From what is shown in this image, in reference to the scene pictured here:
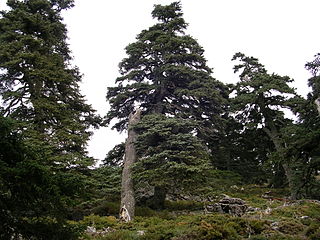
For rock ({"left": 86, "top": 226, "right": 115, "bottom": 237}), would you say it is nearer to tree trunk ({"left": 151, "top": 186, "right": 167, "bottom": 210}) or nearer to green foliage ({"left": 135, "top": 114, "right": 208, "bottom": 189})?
green foliage ({"left": 135, "top": 114, "right": 208, "bottom": 189})

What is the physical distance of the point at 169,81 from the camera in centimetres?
1905

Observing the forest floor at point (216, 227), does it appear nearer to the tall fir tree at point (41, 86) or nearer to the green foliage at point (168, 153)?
the green foliage at point (168, 153)

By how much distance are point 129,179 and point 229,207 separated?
5160 mm

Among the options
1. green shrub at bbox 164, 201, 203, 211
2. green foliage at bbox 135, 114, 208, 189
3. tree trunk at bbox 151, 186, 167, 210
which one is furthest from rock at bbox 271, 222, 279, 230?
tree trunk at bbox 151, 186, 167, 210

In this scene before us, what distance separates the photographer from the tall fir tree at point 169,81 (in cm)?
1759

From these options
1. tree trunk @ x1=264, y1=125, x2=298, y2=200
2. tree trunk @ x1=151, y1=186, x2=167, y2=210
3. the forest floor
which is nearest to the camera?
the forest floor

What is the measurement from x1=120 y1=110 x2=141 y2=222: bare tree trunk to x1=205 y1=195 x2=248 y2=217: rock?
366cm

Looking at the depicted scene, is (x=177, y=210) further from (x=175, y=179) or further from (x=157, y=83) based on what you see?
(x=157, y=83)

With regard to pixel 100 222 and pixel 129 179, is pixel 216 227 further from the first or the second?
pixel 129 179

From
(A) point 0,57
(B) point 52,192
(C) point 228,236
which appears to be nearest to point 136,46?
(A) point 0,57

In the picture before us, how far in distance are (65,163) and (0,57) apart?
6.22 metres

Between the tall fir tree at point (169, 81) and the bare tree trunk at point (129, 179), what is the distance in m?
1.92

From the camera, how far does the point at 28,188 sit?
4109mm

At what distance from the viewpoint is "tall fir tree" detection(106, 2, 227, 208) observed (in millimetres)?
17594
